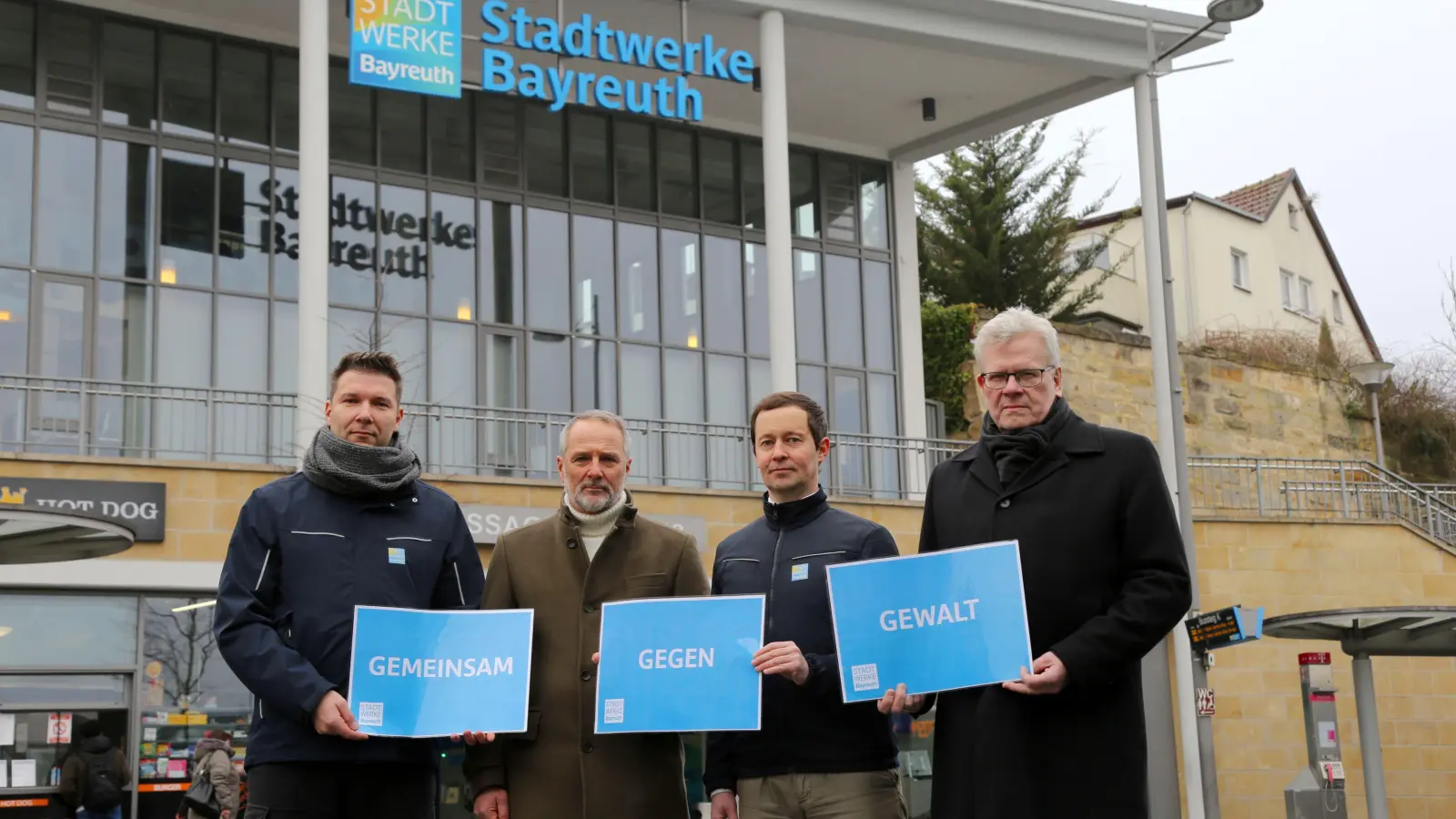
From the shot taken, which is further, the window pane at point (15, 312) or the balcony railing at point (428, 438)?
the window pane at point (15, 312)

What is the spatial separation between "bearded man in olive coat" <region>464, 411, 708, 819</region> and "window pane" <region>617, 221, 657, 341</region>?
65.1 ft

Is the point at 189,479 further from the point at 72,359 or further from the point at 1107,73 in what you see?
the point at 1107,73

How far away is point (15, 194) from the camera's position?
20.9m

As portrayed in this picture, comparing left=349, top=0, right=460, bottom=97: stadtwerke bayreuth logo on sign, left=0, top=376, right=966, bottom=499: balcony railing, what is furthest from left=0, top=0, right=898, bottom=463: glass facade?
left=349, top=0, right=460, bottom=97: stadtwerke bayreuth logo on sign

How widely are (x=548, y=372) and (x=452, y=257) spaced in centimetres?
223

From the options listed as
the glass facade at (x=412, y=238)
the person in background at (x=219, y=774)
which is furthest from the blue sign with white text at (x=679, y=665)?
the glass facade at (x=412, y=238)

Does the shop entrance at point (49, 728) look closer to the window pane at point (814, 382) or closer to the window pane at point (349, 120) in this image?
the window pane at point (349, 120)

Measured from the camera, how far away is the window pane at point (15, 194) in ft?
68.2

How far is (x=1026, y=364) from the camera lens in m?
4.80

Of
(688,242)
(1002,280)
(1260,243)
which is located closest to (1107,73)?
(688,242)

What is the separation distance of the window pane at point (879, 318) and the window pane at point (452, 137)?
7.49 metres

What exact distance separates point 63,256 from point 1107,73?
15337 mm

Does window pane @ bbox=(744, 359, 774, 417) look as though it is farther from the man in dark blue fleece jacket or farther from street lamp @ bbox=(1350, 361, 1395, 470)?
the man in dark blue fleece jacket

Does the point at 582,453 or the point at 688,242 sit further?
the point at 688,242
